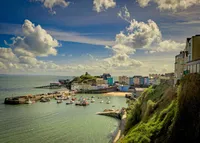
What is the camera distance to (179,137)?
14883mm

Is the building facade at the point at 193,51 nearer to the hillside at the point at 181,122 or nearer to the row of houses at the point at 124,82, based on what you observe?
the hillside at the point at 181,122

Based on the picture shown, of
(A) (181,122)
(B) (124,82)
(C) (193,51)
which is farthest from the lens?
(B) (124,82)

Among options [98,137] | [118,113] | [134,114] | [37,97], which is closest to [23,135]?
[98,137]

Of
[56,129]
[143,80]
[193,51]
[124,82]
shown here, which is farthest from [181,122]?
[124,82]

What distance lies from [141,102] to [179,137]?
15.4 m

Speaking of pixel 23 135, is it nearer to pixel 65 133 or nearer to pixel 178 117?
pixel 65 133

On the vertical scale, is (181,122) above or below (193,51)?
below

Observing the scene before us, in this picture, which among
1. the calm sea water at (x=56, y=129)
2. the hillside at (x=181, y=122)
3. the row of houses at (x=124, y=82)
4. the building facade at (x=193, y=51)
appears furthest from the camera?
the row of houses at (x=124, y=82)

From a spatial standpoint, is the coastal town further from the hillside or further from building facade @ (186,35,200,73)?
the hillside

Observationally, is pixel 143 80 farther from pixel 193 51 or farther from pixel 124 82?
pixel 193 51

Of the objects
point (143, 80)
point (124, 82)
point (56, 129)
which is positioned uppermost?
point (143, 80)

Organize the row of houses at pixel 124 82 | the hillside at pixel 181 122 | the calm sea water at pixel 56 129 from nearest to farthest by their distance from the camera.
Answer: the hillside at pixel 181 122 < the calm sea water at pixel 56 129 < the row of houses at pixel 124 82

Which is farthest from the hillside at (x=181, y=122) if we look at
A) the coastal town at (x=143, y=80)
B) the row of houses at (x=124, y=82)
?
the row of houses at (x=124, y=82)

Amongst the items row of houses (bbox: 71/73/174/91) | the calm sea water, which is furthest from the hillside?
row of houses (bbox: 71/73/174/91)
